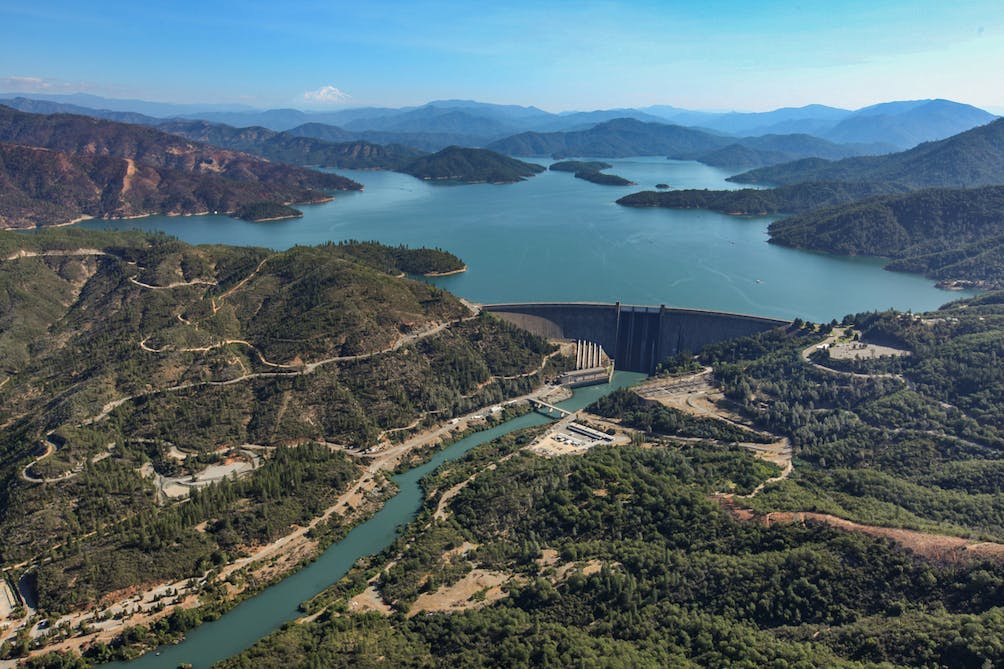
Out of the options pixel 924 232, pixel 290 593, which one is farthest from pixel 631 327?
pixel 924 232

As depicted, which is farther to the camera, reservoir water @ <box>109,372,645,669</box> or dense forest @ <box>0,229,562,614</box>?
dense forest @ <box>0,229,562,614</box>

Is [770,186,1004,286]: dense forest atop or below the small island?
atop

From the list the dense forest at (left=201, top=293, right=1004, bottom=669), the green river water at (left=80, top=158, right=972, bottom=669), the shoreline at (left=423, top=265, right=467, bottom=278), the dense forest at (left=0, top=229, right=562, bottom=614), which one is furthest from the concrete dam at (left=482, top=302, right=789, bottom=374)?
the shoreline at (left=423, top=265, right=467, bottom=278)

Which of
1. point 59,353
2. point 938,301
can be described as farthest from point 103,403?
point 938,301

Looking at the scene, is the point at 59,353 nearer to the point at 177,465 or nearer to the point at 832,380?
the point at 177,465

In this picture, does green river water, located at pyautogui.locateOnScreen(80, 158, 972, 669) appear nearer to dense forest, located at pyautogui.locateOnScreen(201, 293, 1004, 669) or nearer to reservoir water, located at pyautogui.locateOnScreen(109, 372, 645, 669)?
reservoir water, located at pyautogui.locateOnScreen(109, 372, 645, 669)

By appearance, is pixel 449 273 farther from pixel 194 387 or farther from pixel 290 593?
pixel 290 593
